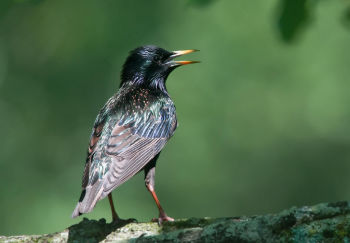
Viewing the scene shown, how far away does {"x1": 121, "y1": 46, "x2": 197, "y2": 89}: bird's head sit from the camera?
7.00 metres

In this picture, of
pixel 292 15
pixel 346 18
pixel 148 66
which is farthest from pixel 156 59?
pixel 292 15

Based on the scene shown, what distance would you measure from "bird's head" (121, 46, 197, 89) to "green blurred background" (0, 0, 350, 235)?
847 centimetres

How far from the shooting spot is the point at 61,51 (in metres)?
18.7

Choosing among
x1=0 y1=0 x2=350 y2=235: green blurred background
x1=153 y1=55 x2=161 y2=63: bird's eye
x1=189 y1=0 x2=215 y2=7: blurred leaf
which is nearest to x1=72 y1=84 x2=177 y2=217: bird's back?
x1=153 y1=55 x2=161 y2=63: bird's eye

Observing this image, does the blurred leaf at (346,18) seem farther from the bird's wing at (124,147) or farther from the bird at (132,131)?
the bird's wing at (124,147)

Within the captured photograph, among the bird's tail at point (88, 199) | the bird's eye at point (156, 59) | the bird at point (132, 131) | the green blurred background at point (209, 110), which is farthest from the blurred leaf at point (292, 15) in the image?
the green blurred background at point (209, 110)

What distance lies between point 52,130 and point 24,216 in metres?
3.81

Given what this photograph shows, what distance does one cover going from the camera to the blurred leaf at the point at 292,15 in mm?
3266

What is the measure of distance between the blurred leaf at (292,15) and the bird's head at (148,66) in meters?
3.71

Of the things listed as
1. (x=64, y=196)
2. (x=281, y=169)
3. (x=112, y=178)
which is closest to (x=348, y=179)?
(x=281, y=169)

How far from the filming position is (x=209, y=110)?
648 inches

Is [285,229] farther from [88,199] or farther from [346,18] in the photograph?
[88,199]

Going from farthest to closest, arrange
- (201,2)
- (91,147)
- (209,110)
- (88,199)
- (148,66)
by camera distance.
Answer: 1. (209,110)
2. (148,66)
3. (91,147)
4. (88,199)
5. (201,2)

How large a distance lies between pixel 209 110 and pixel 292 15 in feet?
43.3
